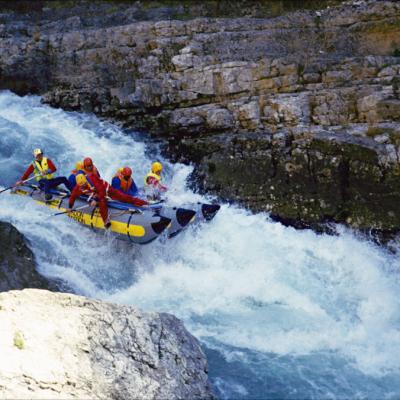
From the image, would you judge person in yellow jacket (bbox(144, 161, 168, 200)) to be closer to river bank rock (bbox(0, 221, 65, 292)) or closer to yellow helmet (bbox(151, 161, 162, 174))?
yellow helmet (bbox(151, 161, 162, 174))

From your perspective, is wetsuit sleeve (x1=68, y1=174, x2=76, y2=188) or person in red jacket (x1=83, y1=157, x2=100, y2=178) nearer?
person in red jacket (x1=83, y1=157, x2=100, y2=178)

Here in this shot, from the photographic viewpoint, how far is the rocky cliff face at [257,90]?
1161 cm

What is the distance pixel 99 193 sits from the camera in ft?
33.5

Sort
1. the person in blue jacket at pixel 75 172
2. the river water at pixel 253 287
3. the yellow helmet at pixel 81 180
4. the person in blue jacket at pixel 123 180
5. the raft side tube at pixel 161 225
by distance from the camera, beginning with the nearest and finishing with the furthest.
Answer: the river water at pixel 253 287, the raft side tube at pixel 161 225, the yellow helmet at pixel 81 180, the person in blue jacket at pixel 123 180, the person in blue jacket at pixel 75 172

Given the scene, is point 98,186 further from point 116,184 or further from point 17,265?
point 17,265

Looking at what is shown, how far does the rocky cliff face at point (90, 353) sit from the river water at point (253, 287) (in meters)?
1.11

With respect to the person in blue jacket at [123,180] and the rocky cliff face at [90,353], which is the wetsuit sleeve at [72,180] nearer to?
the person in blue jacket at [123,180]

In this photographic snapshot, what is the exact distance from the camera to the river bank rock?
8.33 metres

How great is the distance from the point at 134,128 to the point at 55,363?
29.8 feet

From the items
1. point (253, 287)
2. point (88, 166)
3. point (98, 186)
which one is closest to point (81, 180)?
point (88, 166)

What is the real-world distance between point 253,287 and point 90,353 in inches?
165

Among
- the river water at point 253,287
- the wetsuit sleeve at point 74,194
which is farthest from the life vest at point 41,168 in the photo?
the wetsuit sleeve at point 74,194

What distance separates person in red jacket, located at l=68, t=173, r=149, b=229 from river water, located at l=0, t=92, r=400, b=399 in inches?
20.3

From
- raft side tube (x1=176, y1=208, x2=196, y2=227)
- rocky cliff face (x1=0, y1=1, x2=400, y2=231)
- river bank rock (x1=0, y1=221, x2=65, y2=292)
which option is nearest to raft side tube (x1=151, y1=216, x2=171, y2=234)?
raft side tube (x1=176, y1=208, x2=196, y2=227)
